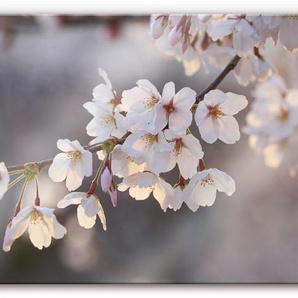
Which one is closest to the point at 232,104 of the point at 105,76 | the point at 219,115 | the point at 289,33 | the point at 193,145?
the point at 219,115

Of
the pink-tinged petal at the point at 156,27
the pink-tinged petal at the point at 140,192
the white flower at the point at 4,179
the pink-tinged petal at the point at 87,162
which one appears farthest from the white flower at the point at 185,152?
the white flower at the point at 4,179

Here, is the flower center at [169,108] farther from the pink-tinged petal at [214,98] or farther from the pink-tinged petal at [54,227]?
the pink-tinged petal at [54,227]

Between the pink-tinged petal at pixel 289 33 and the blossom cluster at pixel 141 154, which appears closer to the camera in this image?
the blossom cluster at pixel 141 154

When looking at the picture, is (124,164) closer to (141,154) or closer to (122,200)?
(141,154)

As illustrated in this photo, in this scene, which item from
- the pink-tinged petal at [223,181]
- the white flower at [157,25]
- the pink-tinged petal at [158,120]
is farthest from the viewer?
the white flower at [157,25]
